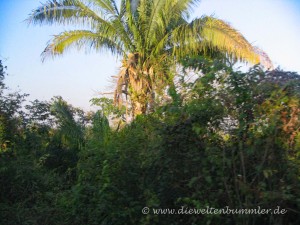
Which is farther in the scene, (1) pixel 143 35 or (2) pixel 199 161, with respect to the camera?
(1) pixel 143 35

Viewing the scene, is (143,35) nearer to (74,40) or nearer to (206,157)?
(74,40)

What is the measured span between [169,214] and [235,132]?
121cm

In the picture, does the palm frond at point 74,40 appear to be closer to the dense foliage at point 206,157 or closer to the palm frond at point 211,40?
the palm frond at point 211,40

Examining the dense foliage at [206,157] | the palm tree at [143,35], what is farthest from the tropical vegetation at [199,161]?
the palm tree at [143,35]

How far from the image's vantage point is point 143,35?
448 inches

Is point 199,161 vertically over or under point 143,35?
under

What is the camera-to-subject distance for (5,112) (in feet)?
32.4

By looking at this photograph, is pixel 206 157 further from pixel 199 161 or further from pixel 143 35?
pixel 143 35

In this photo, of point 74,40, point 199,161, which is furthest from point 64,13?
point 199,161

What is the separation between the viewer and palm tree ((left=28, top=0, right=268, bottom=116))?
10719 mm

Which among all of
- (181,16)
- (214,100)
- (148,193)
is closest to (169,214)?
(148,193)

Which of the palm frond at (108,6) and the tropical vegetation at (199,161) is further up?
the palm frond at (108,6)

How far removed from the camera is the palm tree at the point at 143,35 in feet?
35.2

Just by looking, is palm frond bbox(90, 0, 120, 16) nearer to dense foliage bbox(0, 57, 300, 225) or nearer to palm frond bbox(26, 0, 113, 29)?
palm frond bbox(26, 0, 113, 29)
